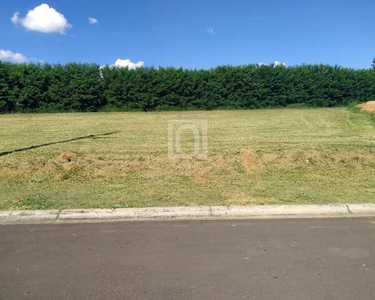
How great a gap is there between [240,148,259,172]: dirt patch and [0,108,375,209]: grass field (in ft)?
0.08

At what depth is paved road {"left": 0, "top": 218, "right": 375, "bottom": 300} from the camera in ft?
11.4

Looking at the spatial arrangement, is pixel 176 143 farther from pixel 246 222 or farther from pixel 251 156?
pixel 246 222

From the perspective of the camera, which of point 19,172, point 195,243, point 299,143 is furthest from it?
point 299,143

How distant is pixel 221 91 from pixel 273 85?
424 cm

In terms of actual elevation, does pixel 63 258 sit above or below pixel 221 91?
below

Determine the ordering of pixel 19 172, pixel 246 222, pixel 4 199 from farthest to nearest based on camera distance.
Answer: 1. pixel 19 172
2. pixel 4 199
3. pixel 246 222

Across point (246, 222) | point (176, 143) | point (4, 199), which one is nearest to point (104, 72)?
point (176, 143)

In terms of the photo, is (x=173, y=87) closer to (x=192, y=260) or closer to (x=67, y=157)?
(x=67, y=157)

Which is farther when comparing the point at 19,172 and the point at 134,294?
the point at 19,172

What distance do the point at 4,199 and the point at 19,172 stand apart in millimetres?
1681

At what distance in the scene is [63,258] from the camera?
4.17 metres

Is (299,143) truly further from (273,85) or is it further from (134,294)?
(273,85)

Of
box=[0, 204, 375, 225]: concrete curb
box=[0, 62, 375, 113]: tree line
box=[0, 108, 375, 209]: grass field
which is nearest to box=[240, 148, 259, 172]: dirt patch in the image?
box=[0, 108, 375, 209]: grass field

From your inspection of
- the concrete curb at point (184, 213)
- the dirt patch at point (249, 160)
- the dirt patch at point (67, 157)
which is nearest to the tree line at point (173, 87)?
the dirt patch at point (67, 157)
